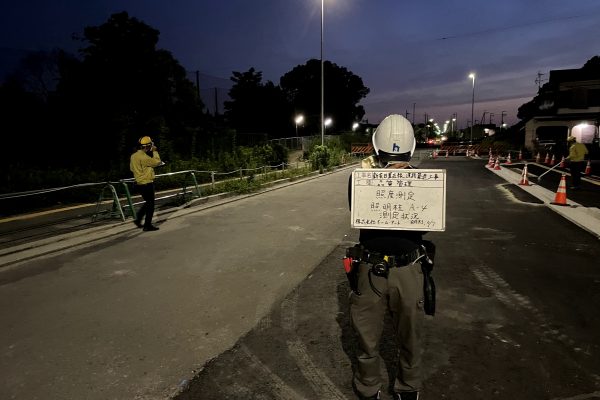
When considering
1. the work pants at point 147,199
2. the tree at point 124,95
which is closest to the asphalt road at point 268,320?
the work pants at point 147,199

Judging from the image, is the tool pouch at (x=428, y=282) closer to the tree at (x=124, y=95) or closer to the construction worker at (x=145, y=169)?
the construction worker at (x=145, y=169)

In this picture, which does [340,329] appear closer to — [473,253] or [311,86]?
[473,253]

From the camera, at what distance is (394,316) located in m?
2.61

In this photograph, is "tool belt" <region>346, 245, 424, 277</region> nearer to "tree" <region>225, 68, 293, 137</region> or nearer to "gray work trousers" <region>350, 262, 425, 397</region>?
"gray work trousers" <region>350, 262, 425, 397</region>

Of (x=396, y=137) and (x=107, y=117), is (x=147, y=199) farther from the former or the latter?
(x=107, y=117)

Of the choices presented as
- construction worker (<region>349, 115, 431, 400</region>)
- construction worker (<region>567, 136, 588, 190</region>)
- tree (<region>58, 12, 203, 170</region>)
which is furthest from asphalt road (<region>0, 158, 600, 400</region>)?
tree (<region>58, 12, 203, 170</region>)

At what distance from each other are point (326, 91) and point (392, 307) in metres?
61.2

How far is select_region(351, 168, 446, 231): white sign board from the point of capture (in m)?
2.66

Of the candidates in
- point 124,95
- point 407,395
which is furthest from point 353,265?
point 124,95

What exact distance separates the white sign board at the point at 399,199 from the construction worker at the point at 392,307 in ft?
0.36

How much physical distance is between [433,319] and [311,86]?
6007 cm

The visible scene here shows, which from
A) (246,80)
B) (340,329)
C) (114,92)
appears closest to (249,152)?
(114,92)

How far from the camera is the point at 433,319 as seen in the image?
4059 millimetres

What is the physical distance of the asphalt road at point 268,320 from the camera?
3.02 m
